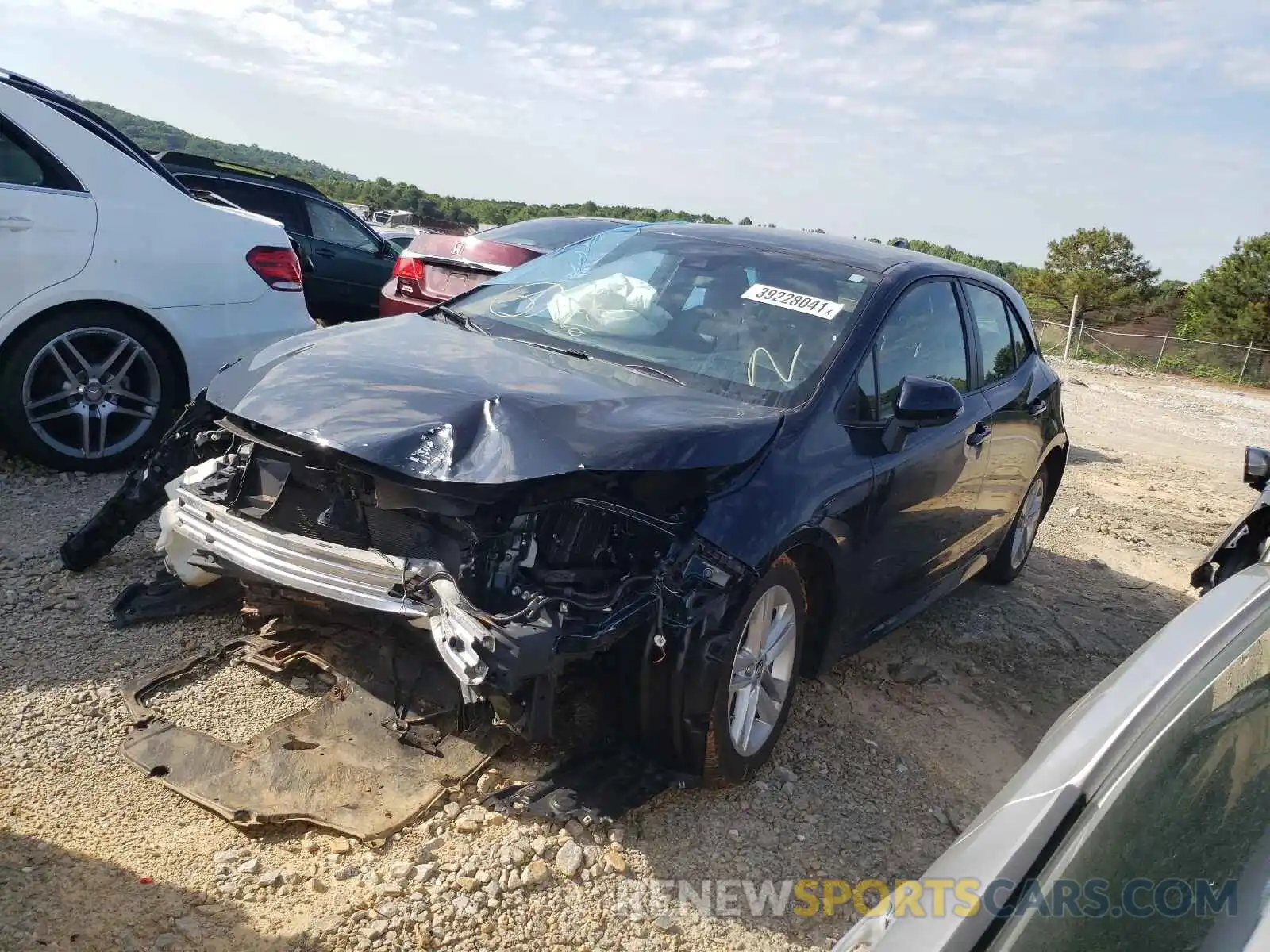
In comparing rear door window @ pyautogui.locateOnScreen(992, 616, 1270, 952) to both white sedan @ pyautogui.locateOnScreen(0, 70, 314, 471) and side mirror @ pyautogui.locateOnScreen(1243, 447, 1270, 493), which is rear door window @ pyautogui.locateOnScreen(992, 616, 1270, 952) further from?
white sedan @ pyautogui.locateOnScreen(0, 70, 314, 471)

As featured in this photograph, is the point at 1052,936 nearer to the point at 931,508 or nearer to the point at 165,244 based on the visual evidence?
the point at 931,508

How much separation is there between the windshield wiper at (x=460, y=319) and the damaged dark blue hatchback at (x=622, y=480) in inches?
0.5

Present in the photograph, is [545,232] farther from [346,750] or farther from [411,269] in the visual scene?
[346,750]

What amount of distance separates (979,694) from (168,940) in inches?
133

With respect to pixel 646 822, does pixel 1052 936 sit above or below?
above

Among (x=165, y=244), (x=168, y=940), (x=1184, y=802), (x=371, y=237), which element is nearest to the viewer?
(x=1184, y=802)

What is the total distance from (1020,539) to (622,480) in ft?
12.3

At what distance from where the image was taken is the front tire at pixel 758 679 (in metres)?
3.00

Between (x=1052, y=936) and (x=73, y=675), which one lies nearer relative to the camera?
(x=1052, y=936)

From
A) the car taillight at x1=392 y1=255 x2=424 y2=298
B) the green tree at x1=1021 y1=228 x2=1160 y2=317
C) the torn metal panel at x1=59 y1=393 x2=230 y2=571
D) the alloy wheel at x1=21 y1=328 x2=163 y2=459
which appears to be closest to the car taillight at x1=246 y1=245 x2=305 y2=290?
the alloy wheel at x1=21 y1=328 x2=163 y2=459

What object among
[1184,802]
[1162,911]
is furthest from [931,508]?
[1162,911]

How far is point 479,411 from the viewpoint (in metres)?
2.88

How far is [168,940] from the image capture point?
2.32 metres

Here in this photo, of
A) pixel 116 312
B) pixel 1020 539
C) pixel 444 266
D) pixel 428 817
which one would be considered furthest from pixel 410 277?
pixel 428 817
